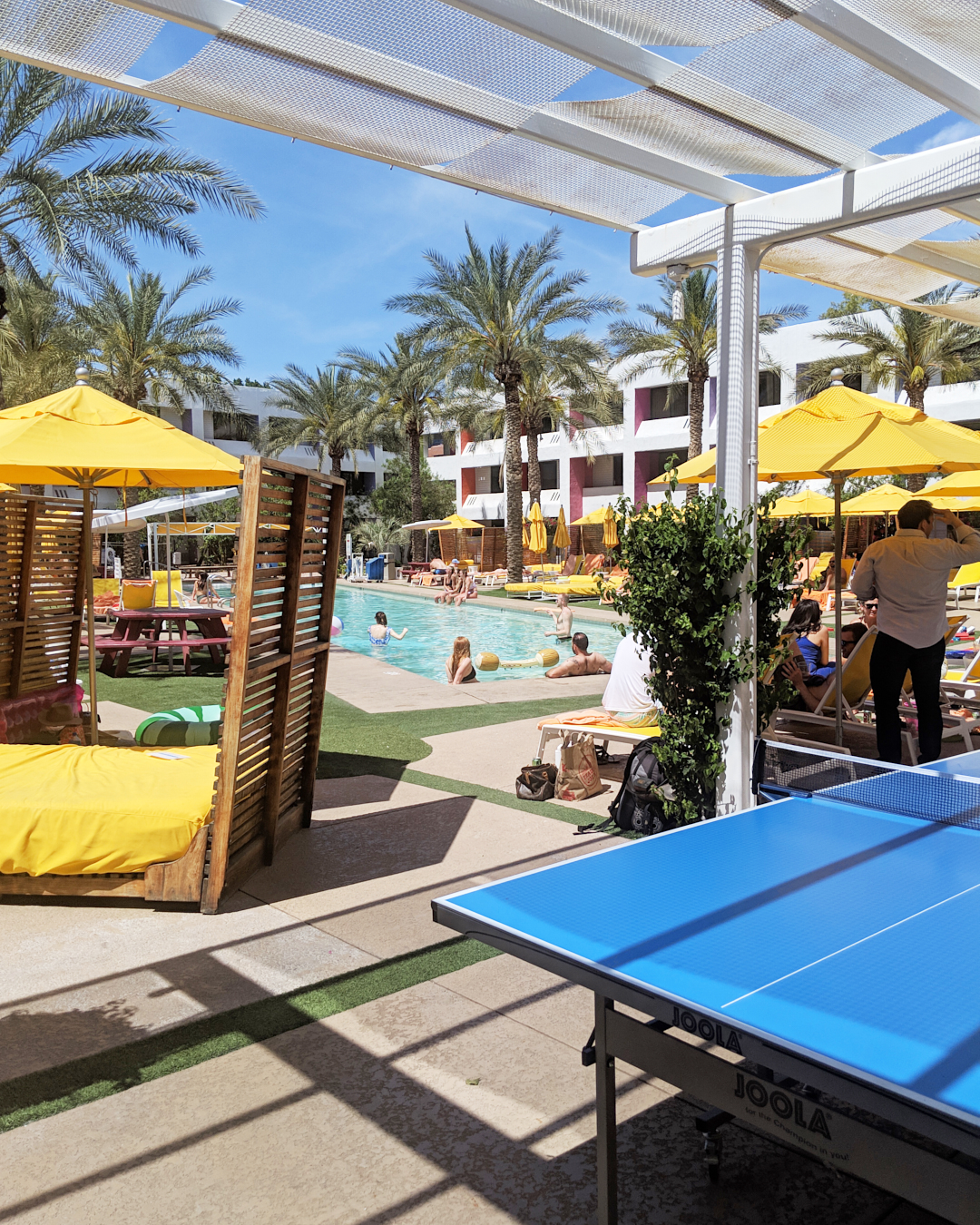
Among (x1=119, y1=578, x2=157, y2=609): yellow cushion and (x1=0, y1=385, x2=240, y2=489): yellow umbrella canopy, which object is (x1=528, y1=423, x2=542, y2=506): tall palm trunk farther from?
(x1=0, y1=385, x2=240, y2=489): yellow umbrella canopy

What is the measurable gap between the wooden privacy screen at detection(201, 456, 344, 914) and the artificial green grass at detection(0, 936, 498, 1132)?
3.46ft

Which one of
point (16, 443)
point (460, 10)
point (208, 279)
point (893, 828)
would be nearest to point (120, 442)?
point (16, 443)

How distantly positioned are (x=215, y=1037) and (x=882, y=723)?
17.3 ft

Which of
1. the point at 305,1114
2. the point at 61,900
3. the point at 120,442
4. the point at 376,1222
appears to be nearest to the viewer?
the point at 376,1222

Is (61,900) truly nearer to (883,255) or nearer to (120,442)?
(120,442)

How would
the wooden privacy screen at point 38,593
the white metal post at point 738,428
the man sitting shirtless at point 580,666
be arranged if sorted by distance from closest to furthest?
1. the white metal post at point 738,428
2. the wooden privacy screen at point 38,593
3. the man sitting shirtless at point 580,666

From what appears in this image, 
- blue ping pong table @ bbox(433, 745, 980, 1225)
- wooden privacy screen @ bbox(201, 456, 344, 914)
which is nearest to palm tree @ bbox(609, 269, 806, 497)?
wooden privacy screen @ bbox(201, 456, 344, 914)

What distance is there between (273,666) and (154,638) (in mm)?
10253

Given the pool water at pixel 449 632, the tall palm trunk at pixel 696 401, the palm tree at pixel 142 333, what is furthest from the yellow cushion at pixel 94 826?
the tall palm trunk at pixel 696 401

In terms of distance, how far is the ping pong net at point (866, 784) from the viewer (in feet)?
11.9

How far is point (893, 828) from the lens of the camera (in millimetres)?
3467

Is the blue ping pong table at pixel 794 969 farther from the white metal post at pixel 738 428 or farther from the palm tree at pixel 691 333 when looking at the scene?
the palm tree at pixel 691 333

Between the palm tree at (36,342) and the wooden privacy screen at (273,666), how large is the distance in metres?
18.3

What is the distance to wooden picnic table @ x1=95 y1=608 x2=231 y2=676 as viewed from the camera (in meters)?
13.3
